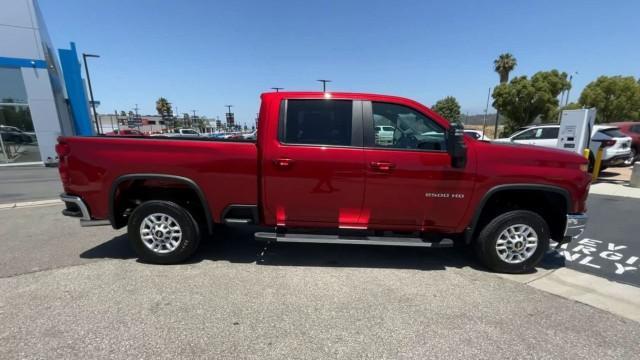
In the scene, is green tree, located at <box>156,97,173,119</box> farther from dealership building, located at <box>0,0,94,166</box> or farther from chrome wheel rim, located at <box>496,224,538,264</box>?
chrome wheel rim, located at <box>496,224,538,264</box>

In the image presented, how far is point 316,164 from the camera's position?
3.20 metres

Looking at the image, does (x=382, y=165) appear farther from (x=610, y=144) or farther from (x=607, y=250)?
(x=610, y=144)

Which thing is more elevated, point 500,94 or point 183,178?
point 500,94

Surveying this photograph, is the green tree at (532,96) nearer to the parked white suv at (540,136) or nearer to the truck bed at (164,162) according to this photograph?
the parked white suv at (540,136)

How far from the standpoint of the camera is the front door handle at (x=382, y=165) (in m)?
3.19

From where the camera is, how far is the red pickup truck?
127 inches

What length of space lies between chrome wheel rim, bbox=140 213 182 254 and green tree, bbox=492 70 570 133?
→ 114 ft

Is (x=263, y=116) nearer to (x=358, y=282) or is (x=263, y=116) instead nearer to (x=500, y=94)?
(x=358, y=282)

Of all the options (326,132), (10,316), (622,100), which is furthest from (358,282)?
(622,100)

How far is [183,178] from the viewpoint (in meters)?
3.30

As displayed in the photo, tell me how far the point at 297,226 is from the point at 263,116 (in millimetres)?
1326

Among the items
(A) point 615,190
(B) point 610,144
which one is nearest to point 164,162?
(A) point 615,190

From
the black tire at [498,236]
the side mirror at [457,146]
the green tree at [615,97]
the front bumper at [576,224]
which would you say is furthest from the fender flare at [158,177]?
the green tree at [615,97]

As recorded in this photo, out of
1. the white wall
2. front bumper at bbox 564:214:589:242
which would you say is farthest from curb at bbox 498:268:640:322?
the white wall
